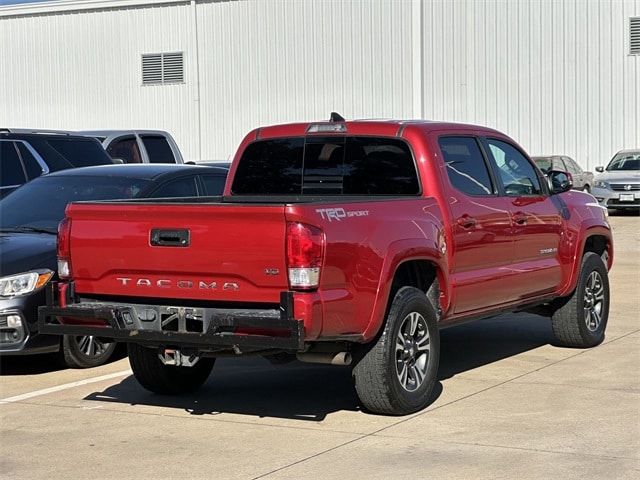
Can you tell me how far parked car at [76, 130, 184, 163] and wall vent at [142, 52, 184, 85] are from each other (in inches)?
850

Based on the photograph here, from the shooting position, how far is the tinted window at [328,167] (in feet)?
27.3

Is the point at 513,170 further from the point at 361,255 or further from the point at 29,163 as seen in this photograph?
the point at 29,163

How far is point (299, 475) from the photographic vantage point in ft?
20.1

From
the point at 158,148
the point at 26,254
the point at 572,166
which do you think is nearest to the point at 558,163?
the point at 572,166

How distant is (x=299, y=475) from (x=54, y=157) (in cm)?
795

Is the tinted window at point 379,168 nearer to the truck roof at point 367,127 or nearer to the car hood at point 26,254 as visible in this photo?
the truck roof at point 367,127

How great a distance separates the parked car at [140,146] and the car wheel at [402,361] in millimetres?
10192

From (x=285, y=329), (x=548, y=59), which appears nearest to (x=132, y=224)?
(x=285, y=329)

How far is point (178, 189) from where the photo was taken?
1050cm

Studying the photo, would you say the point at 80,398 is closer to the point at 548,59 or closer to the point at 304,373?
the point at 304,373

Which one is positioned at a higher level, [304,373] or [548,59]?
[548,59]

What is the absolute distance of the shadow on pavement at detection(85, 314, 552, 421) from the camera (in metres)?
7.97

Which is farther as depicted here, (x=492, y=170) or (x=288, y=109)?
(x=288, y=109)

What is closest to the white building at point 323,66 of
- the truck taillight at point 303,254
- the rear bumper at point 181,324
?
the rear bumper at point 181,324
